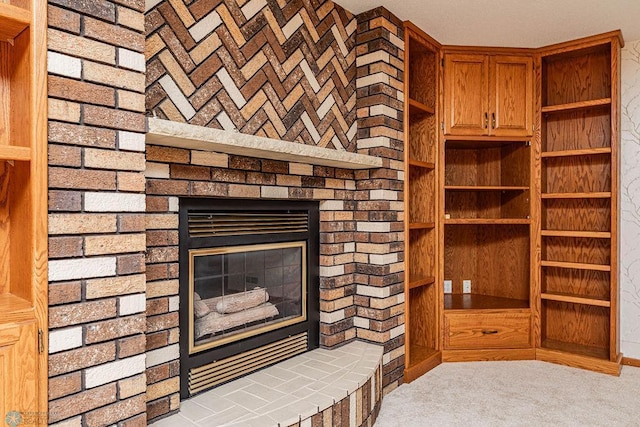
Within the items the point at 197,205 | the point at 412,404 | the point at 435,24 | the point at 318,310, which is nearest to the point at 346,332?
the point at 318,310

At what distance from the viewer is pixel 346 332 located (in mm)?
2830

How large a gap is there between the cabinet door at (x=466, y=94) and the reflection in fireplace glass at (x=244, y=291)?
1.66 meters

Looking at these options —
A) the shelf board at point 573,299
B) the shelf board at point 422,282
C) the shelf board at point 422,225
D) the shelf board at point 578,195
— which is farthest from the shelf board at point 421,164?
the shelf board at point 573,299

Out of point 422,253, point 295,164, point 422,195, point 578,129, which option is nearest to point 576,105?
point 578,129

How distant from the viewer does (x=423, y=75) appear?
343cm

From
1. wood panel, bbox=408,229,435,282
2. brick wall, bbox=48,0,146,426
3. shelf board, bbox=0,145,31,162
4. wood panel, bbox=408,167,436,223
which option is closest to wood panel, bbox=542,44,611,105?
wood panel, bbox=408,167,436,223

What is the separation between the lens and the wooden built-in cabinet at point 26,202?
1188 millimetres

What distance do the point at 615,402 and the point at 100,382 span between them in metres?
2.89

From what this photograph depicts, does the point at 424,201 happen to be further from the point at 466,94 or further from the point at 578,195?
the point at 578,195

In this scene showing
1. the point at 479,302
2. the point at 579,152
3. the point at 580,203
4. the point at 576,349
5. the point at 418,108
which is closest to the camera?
the point at 418,108

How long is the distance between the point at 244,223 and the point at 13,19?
1.30 m

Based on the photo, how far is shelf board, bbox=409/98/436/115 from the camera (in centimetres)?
311

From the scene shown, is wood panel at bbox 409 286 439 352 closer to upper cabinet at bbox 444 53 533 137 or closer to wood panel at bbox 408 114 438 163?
wood panel at bbox 408 114 438 163

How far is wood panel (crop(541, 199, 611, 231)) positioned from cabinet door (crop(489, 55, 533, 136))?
2.17 feet
